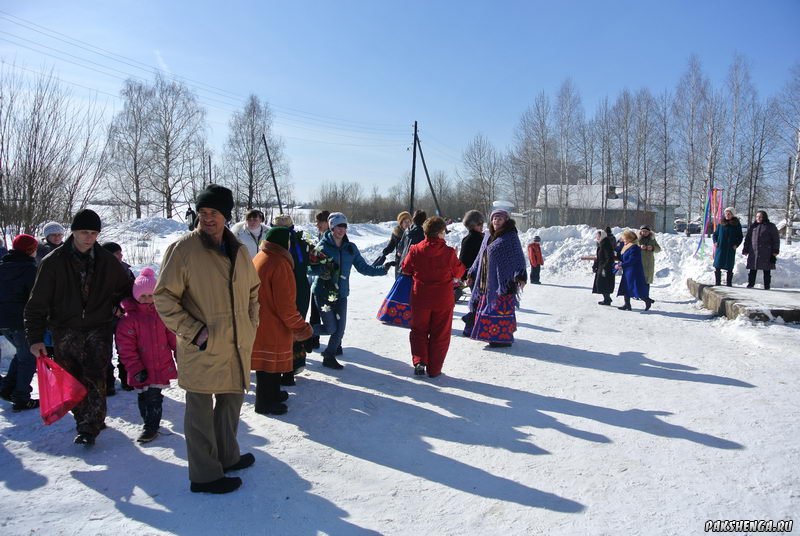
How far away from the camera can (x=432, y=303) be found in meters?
5.53

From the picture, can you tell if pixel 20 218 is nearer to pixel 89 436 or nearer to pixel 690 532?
pixel 89 436

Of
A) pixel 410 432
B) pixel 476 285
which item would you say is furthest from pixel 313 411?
pixel 476 285

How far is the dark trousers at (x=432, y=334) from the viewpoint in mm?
5543

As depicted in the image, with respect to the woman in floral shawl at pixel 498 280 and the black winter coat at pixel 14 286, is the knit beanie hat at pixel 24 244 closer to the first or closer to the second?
the black winter coat at pixel 14 286

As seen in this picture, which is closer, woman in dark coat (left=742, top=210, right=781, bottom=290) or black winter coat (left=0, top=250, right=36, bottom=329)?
black winter coat (left=0, top=250, right=36, bottom=329)

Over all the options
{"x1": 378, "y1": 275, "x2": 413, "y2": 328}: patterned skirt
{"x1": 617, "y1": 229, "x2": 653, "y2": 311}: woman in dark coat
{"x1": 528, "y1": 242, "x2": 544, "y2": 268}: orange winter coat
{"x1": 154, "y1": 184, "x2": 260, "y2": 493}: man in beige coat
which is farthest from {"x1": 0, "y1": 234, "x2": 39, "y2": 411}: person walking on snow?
{"x1": 528, "y1": 242, "x2": 544, "y2": 268}: orange winter coat

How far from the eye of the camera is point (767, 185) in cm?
3130

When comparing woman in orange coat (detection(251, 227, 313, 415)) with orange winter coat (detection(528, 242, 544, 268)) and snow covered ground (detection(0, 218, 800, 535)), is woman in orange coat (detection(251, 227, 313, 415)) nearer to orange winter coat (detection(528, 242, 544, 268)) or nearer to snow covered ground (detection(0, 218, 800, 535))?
snow covered ground (detection(0, 218, 800, 535))

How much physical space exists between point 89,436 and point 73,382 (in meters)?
0.42

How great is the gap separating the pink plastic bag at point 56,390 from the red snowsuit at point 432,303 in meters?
3.11

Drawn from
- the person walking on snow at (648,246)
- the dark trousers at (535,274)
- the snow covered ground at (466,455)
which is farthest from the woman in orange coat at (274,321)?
the dark trousers at (535,274)

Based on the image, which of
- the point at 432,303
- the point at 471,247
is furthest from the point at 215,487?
the point at 471,247

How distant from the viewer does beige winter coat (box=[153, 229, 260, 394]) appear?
2914 millimetres

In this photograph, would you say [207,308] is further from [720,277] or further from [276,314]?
[720,277]
